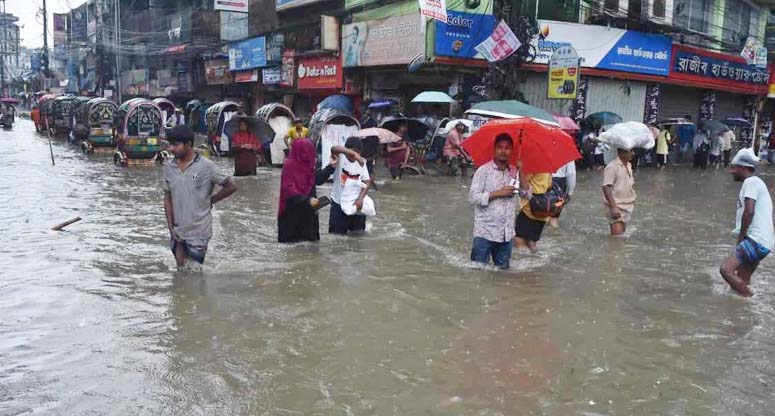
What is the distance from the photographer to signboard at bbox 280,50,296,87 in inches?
1035

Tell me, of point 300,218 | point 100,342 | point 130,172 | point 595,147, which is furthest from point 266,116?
point 100,342

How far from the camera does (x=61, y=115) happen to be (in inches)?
1258

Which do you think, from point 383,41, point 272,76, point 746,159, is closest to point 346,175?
Result: point 746,159

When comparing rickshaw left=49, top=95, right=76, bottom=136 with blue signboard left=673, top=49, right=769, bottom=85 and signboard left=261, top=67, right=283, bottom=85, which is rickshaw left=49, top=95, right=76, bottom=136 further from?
blue signboard left=673, top=49, right=769, bottom=85

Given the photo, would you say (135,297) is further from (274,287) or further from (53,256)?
(53,256)

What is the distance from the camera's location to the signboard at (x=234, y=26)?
108 feet

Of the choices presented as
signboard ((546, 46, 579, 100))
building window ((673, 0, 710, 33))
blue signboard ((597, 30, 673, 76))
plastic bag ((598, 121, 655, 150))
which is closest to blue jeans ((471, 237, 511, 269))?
plastic bag ((598, 121, 655, 150))

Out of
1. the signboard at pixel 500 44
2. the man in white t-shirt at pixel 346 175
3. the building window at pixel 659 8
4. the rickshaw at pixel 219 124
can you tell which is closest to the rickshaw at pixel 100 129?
the rickshaw at pixel 219 124

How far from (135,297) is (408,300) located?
2.48 m

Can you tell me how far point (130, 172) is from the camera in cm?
1692

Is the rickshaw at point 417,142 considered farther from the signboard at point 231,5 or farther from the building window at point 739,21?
the building window at point 739,21

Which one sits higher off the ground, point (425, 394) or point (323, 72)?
point (323, 72)

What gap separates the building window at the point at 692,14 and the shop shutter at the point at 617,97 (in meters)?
3.26

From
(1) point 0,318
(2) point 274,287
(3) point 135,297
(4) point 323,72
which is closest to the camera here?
(1) point 0,318
